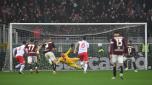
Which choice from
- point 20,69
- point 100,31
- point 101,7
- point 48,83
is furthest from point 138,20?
point 48,83

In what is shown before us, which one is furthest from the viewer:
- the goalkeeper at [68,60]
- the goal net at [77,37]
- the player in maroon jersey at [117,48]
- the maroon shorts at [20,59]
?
the goal net at [77,37]

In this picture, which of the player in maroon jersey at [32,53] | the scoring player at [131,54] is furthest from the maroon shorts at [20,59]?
the scoring player at [131,54]

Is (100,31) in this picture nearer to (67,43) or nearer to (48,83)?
(67,43)

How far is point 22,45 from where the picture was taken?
29.1m

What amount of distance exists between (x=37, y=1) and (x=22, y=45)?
1011 centimetres

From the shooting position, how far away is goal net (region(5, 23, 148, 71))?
99.8 ft

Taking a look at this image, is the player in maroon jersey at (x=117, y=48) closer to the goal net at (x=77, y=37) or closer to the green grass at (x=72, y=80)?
the green grass at (x=72, y=80)

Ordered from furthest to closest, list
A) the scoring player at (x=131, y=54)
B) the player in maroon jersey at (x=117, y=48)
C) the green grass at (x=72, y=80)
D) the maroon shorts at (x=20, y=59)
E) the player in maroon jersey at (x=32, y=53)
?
1. the scoring player at (x=131, y=54)
2. the maroon shorts at (x=20, y=59)
3. the player in maroon jersey at (x=32, y=53)
4. the player in maroon jersey at (x=117, y=48)
5. the green grass at (x=72, y=80)

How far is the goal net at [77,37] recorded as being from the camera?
99.8 ft

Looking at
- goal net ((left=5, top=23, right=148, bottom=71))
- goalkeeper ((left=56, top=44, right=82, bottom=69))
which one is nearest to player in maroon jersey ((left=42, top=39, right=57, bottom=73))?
goalkeeper ((left=56, top=44, right=82, bottom=69))

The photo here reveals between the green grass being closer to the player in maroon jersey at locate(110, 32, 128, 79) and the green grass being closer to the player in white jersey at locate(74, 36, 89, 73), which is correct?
the player in maroon jersey at locate(110, 32, 128, 79)

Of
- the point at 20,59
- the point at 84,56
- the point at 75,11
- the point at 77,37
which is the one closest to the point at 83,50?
the point at 84,56

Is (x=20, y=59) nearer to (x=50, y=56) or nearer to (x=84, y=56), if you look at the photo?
(x=50, y=56)

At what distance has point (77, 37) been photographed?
30734 mm
